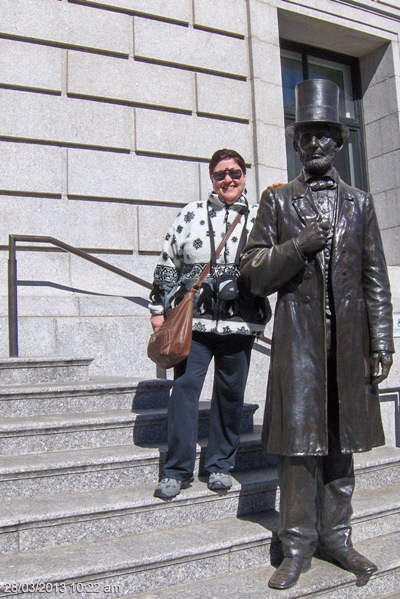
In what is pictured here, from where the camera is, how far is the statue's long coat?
11.1 ft

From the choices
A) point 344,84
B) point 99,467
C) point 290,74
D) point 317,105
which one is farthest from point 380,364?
point 344,84

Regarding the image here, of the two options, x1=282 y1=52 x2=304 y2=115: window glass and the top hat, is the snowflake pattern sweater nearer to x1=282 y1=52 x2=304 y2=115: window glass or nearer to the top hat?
the top hat

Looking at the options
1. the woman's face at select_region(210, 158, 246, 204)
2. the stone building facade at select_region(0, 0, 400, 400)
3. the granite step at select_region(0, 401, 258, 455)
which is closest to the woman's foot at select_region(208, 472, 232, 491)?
the granite step at select_region(0, 401, 258, 455)

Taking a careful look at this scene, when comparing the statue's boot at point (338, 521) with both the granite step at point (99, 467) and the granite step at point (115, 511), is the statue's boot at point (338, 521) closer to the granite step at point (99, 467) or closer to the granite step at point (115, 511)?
the granite step at point (115, 511)

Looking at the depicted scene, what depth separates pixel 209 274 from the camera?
4055 millimetres

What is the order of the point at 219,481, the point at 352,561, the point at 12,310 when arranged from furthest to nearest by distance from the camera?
the point at 12,310 < the point at 219,481 < the point at 352,561

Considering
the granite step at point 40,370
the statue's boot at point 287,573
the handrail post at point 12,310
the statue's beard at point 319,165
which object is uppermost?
the statue's beard at point 319,165

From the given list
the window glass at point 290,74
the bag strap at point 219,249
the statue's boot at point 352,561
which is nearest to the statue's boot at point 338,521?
the statue's boot at point 352,561

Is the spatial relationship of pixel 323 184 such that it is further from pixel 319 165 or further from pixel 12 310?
pixel 12 310

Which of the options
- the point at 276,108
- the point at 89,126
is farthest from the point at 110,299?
the point at 276,108

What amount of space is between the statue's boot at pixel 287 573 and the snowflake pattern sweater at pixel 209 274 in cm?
127

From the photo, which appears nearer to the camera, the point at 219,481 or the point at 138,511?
the point at 138,511

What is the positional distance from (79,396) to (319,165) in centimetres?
254

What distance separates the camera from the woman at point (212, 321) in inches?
155
